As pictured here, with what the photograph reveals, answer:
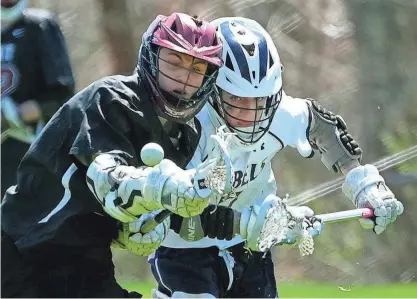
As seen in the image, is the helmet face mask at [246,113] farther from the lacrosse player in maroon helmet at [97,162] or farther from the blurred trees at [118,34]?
the blurred trees at [118,34]

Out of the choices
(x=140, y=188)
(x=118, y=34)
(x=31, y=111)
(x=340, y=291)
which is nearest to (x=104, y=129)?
(x=140, y=188)

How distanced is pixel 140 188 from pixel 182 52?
18.2 inches

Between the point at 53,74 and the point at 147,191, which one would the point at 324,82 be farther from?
the point at 147,191

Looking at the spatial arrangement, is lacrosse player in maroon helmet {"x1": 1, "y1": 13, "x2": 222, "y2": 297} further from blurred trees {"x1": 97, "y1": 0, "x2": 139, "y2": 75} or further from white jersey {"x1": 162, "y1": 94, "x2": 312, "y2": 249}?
blurred trees {"x1": 97, "y1": 0, "x2": 139, "y2": 75}

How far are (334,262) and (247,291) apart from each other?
4.70 metres

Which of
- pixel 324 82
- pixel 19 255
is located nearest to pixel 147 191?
pixel 19 255

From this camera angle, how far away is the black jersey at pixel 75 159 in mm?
3088

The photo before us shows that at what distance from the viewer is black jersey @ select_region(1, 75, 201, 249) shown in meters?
3.09

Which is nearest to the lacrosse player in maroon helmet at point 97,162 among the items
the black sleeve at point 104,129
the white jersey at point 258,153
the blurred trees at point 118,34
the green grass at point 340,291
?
the black sleeve at point 104,129

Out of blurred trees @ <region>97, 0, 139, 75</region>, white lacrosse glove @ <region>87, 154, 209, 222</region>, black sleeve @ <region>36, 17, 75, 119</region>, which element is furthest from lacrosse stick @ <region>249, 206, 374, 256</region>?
blurred trees @ <region>97, 0, 139, 75</region>

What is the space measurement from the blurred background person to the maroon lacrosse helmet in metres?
1.27

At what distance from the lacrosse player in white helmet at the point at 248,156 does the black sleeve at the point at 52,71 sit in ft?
2.44

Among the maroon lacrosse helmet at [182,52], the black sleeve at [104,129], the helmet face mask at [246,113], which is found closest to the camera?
the black sleeve at [104,129]

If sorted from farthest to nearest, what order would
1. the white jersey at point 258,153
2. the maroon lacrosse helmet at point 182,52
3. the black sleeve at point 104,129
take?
the white jersey at point 258,153, the maroon lacrosse helmet at point 182,52, the black sleeve at point 104,129
